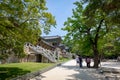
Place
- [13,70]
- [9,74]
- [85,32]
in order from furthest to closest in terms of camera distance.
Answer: [85,32]
[13,70]
[9,74]

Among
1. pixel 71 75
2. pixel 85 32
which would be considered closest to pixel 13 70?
pixel 71 75

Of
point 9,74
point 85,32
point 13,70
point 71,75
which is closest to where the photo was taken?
point 9,74

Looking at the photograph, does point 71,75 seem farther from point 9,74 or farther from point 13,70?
point 9,74

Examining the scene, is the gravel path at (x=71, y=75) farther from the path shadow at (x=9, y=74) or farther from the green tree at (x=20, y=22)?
the green tree at (x=20, y=22)

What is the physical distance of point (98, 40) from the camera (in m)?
39.0

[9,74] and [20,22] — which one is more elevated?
[20,22]

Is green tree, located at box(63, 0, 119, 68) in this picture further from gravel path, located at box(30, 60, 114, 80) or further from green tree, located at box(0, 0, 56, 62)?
green tree, located at box(0, 0, 56, 62)

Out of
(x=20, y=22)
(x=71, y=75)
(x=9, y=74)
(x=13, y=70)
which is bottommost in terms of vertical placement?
(x=71, y=75)

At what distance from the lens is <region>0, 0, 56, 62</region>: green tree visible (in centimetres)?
1911

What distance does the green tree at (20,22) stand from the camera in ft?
62.7

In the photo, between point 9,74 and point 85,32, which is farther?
point 85,32

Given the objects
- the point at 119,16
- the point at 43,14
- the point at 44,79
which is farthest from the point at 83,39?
the point at 119,16

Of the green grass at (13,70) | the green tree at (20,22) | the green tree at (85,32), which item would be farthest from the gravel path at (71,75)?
the green tree at (85,32)

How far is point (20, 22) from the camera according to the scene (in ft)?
68.7
